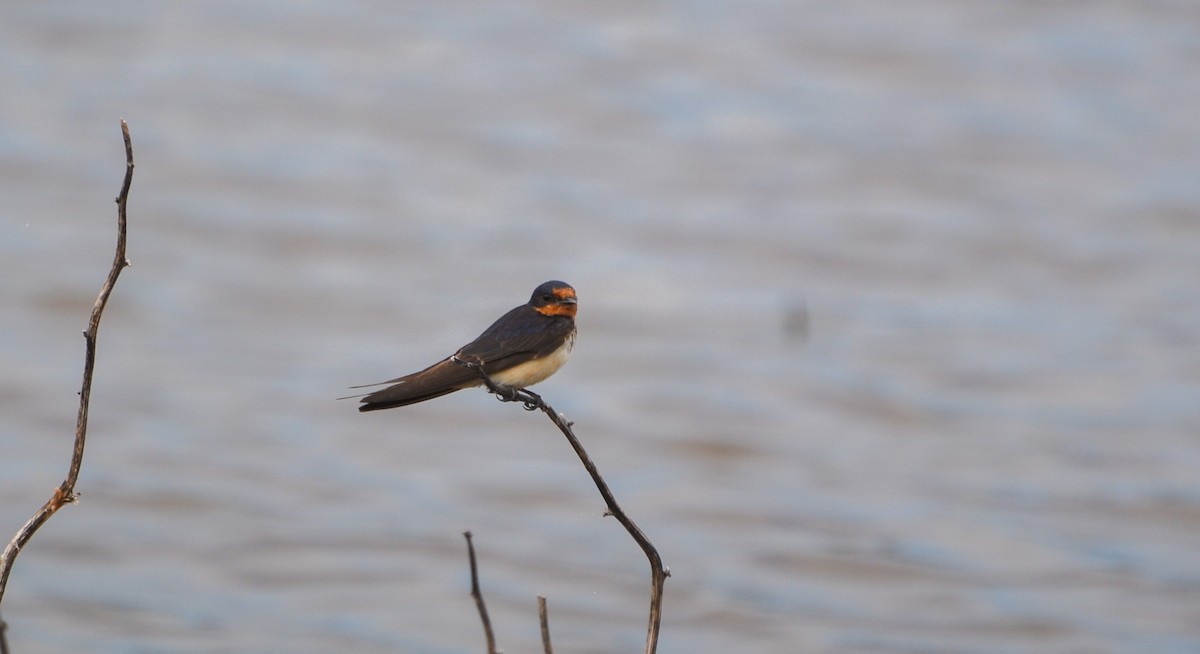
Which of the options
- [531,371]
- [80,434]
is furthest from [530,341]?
[80,434]

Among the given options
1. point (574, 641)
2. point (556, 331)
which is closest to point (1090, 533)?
point (574, 641)

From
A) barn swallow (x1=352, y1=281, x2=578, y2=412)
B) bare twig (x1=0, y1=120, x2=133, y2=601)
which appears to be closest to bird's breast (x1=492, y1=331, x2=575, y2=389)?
barn swallow (x1=352, y1=281, x2=578, y2=412)

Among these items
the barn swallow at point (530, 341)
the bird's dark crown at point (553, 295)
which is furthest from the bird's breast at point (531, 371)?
the bird's dark crown at point (553, 295)

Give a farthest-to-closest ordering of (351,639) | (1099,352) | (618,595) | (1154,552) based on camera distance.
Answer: (1099,352)
(1154,552)
(618,595)
(351,639)

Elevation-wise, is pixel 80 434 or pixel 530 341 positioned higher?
pixel 530 341

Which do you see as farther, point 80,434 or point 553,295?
point 553,295

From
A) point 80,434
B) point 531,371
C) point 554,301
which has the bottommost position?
point 80,434

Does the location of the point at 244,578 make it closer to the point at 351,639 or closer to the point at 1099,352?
the point at 351,639

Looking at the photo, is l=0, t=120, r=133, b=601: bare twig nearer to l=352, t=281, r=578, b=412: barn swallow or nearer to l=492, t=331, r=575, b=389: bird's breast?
l=352, t=281, r=578, b=412: barn swallow

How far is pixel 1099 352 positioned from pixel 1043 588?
3105 mm

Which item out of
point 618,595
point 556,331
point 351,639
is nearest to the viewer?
point 556,331

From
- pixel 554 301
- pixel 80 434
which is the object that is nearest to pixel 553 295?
pixel 554 301

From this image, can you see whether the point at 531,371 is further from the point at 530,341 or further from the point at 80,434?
the point at 80,434

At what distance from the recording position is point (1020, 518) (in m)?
9.49
